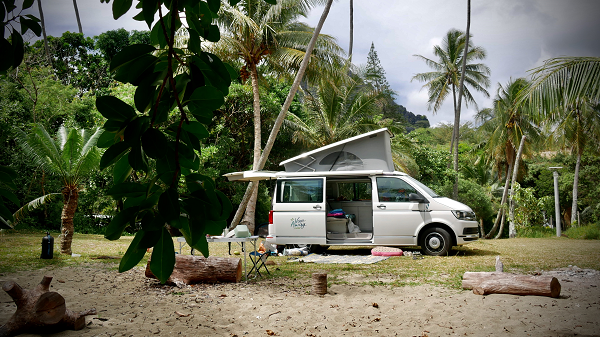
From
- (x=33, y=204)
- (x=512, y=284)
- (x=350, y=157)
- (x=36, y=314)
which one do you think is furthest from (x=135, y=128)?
(x=33, y=204)

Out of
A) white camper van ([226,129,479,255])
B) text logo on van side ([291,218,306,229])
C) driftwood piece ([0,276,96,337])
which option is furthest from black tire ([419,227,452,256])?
driftwood piece ([0,276,96,337])

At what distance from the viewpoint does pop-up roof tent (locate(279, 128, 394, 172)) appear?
9211 millimetres

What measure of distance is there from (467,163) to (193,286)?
30.2 meters

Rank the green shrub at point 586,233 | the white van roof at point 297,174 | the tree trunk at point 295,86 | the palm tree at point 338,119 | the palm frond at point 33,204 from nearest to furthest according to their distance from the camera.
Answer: the white van roof at point 297,174
the palm frond at point 33,204
the tree trunk at point 295,86
the green shrub at point 586,233
the palm tree at point 338,119

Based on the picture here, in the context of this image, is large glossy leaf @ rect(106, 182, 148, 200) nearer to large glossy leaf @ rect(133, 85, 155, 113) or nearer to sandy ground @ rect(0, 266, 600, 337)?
large glossy leaf @ rect(133, 85, 155, 113)

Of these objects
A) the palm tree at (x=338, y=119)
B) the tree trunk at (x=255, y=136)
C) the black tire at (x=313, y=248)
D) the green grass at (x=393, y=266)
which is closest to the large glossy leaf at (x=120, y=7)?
the green grass at (x=393, y=266)

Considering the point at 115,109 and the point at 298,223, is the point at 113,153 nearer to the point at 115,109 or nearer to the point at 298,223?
the point at 115,109

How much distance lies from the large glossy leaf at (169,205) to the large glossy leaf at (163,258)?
36 millimetres

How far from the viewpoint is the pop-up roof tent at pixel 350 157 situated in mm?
Answer: 9195

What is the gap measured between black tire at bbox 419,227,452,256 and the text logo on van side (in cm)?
251

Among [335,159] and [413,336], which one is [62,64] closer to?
[335,159]

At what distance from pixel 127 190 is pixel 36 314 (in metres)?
3.62

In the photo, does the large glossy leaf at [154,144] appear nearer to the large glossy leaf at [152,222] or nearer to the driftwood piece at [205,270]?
the large glossy leaf at [152,222]

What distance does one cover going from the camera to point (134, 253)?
0.69 m
